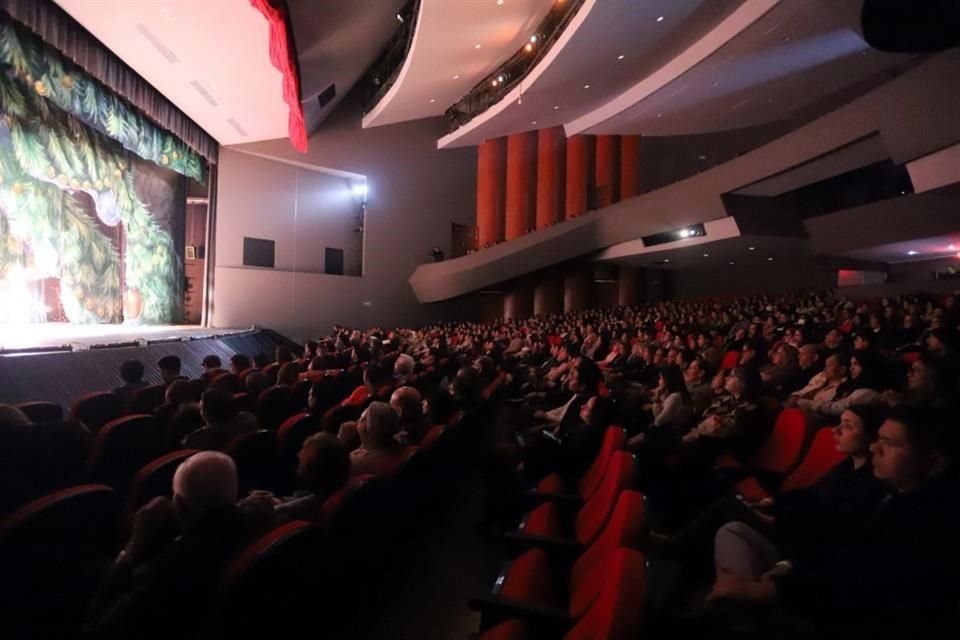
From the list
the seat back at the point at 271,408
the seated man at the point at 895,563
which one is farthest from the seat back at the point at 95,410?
the seated man at the point at 895,563

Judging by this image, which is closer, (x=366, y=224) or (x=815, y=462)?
(x=815, y=462)

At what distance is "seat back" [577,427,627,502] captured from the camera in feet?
8.38

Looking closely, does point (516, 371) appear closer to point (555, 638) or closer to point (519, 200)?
point (555, 638)

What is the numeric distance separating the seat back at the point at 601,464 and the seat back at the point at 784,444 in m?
0.75

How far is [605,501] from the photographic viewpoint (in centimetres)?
209

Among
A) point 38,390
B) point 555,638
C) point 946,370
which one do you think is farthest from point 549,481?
point 38,390

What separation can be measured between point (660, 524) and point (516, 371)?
11.7 ft

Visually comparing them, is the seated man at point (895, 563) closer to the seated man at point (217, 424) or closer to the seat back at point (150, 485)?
the seat back at point (150, 485)

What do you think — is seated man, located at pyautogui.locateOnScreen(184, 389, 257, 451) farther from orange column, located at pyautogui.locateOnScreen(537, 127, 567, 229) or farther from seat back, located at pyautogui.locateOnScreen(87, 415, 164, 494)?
orange column, located at pyautogui.locateOnScreen(537, 127, 567, 229)

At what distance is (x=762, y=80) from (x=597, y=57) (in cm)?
343

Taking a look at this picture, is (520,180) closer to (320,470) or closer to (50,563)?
(320,470)

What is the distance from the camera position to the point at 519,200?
57.7ft

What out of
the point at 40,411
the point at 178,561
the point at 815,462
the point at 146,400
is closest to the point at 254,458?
the point at 178,561

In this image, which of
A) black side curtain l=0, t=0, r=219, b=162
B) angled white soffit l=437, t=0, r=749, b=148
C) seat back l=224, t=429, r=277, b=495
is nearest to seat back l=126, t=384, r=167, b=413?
seat back l=224, t=429, r=277, b=495
